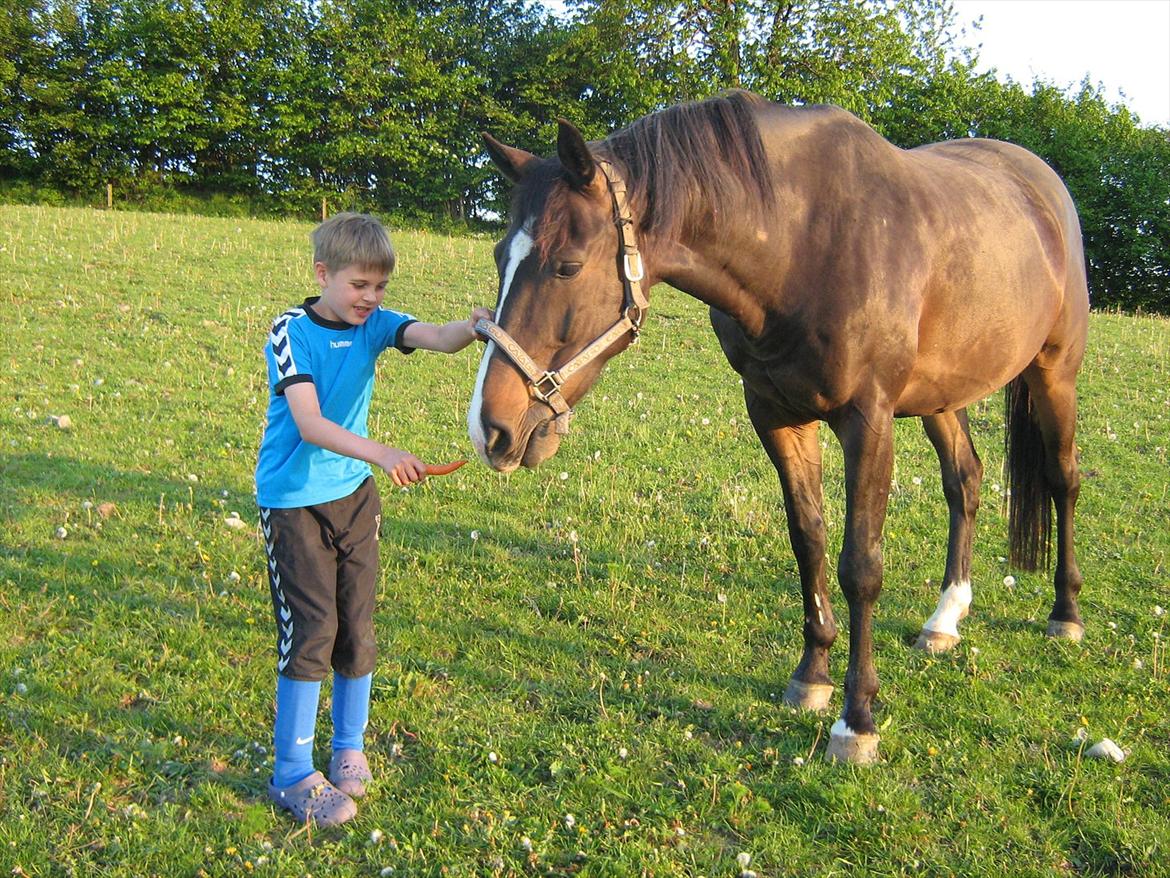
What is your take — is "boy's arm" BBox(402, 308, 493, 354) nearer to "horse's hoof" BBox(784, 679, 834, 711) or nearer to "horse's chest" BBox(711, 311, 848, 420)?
"horse's chest" BBox(711, 311, 848, 420)

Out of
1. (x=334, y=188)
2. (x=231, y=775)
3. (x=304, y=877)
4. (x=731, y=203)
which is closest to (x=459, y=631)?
(x=231, y=775)

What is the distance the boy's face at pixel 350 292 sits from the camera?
3078 millimetres

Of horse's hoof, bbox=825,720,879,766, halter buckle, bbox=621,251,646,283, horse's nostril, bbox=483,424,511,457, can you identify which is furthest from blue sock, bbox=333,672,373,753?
horse's hoof, bbox=825,720,879,766

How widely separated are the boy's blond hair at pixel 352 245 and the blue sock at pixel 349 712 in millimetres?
1586

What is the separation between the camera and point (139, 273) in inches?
560

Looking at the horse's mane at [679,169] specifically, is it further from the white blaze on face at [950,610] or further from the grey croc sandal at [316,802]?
the white blaze on face at [950,610]

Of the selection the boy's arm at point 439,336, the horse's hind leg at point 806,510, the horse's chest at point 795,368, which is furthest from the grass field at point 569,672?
the boy's arm at point 439,336

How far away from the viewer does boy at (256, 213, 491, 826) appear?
3051 mm

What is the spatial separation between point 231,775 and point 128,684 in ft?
3.00

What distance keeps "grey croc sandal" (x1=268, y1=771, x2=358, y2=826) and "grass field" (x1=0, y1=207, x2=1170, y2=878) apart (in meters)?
0.05

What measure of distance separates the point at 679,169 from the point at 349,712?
2439 millimetres

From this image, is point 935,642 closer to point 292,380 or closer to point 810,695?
point 810,695

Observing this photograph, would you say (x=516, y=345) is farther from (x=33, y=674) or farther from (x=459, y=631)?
(x=33, y=674)

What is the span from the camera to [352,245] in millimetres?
3020
